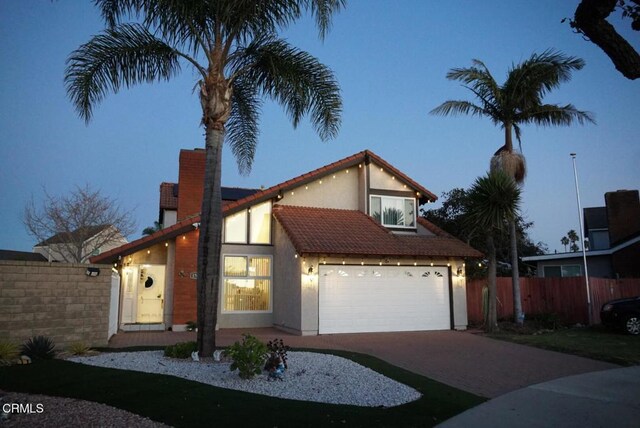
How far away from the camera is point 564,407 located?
21.9 ft

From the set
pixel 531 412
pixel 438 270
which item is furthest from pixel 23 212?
pixel 531 412

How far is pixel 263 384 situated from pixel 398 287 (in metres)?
10.1

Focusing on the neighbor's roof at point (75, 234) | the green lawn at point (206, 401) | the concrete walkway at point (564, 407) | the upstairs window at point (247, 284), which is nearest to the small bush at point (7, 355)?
the green lawn at point (206, 401)

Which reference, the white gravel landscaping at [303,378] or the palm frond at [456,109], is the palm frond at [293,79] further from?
the palm frond at [456,109]

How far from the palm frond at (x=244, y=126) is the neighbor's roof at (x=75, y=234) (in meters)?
17.7

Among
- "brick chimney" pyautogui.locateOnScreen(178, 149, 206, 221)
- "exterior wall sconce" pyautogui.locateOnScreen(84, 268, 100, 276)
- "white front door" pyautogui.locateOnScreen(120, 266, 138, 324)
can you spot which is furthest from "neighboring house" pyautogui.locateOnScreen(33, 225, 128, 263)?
"exterior wall sconce" pyautogui.locateOnScreen(84, 268, 100, 276)

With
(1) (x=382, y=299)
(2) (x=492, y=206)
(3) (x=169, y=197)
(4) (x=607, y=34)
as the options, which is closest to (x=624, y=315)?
(2) (x=492, y=206)

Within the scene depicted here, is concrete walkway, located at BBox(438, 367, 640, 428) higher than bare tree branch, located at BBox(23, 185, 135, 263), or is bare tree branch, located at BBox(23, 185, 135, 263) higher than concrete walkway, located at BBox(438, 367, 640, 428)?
bare tree branch, located at BBox(23, 185, 135, 263)

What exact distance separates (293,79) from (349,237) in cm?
692

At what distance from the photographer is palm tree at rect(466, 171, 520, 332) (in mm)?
16047

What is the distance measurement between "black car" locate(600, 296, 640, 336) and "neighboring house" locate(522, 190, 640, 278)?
8.09 metres

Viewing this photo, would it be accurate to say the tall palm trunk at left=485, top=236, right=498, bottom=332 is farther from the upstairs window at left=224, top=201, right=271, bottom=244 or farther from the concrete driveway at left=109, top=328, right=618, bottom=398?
the upstairs window at left=224, top=201, right=271, bottom=244

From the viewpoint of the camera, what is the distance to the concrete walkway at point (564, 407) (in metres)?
5.93

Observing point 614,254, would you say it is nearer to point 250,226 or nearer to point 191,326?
point 250,226
